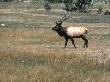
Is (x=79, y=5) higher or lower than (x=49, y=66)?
lower

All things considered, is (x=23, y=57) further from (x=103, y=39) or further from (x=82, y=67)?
(x=103, y=39)

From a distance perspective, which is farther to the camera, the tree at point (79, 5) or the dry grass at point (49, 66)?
the tree at point (79, 5)

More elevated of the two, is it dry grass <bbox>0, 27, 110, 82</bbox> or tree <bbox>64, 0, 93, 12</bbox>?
dry grass <bbox>0, 27, 110, 82</bbox>

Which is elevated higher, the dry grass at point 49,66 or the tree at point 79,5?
the dry grass at point 49,66

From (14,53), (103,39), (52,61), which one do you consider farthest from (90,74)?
(103,39)

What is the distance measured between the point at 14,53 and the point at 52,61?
3515 millimetres

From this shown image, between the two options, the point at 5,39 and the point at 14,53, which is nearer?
the point at 14,53

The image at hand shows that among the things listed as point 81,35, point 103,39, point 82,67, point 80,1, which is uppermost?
point 82,67

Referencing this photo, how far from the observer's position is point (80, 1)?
10894 cm

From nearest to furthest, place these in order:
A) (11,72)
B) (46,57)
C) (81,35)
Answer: (11,72) → (46,57) → (81,35)

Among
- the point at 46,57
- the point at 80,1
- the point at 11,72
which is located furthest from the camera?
the point at 80,1

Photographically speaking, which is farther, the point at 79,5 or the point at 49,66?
the point at 79,5

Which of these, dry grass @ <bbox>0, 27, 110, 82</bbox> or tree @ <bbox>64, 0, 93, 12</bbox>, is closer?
dry grass @ <bbox>0, 27, 110, 82</bbox>

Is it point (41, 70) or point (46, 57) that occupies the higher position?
point (41, 70)
